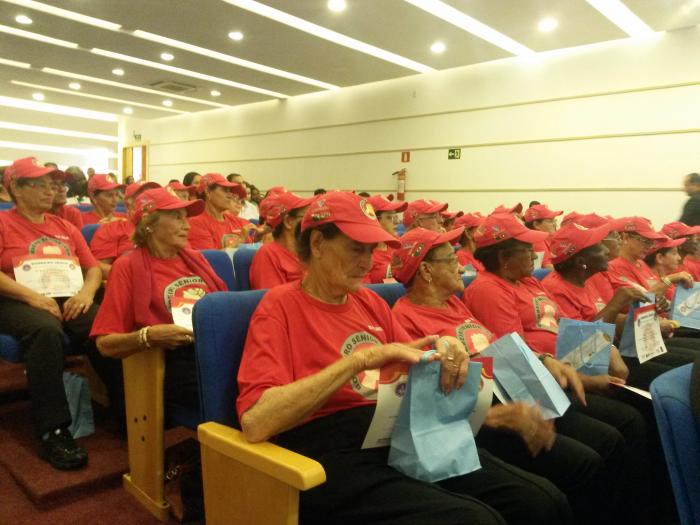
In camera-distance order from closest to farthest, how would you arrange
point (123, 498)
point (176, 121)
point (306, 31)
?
point (123, 498), point (306, 31), point (176, 121)

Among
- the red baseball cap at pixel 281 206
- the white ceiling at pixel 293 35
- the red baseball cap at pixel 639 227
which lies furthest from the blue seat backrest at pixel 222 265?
the white ceiling at pixel 293 35

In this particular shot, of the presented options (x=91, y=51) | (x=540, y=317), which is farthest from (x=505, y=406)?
(x=91, y=51)

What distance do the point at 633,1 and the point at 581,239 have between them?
4531mm

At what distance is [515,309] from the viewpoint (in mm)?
2221

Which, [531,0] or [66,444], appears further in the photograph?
[531,0]

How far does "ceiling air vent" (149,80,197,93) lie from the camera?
34.9 feet

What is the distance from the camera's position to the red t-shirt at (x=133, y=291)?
1.98 m

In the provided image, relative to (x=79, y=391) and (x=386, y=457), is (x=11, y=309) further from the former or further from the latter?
(x=386, y=457)

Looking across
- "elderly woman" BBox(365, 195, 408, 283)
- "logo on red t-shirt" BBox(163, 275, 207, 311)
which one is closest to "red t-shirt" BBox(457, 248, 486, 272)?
"elderly woman" BBox(365, 195, 408, 283)

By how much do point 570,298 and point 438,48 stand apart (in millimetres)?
6030

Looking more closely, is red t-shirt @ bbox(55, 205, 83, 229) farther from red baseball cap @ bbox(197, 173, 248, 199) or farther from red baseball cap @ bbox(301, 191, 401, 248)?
red baseball cap @ bbox(301, 191, 401, 248)

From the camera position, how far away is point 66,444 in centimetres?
224

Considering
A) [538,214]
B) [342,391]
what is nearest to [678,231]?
[538,214]

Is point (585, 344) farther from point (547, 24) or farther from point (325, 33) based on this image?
point (325, 33)
